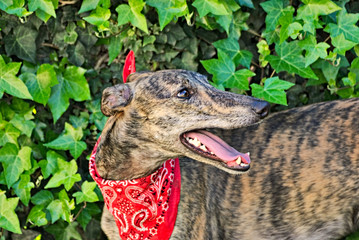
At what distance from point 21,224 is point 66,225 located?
13.5 inches

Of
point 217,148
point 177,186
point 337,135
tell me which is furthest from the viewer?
point 337,135

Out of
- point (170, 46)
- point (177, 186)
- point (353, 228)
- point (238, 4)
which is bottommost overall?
point (353, 228)

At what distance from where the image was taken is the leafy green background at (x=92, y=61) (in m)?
3.89

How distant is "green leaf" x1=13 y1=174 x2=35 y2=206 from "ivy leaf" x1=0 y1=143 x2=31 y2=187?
2.0 inches

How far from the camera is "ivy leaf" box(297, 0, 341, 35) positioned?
3.90m

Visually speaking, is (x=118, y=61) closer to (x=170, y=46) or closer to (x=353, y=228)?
(x=170, y=46)

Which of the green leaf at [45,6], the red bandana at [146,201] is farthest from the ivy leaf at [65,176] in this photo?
the green leaf at [45,6]

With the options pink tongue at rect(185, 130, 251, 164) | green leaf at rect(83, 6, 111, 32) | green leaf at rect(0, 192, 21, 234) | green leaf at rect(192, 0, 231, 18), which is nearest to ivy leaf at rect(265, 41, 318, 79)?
green leaf at rect(192, 0, 231, 18)

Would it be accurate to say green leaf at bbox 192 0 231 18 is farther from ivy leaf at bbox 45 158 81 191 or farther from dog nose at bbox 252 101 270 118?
ivy leaf at bbox 45 158 81 191

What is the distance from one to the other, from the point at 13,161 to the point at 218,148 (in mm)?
1661

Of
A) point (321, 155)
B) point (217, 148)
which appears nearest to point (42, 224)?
point (217, 148)

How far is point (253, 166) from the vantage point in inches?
150

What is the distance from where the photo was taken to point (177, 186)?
11.3ft

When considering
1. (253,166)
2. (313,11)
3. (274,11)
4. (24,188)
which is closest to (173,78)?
(253,166)
